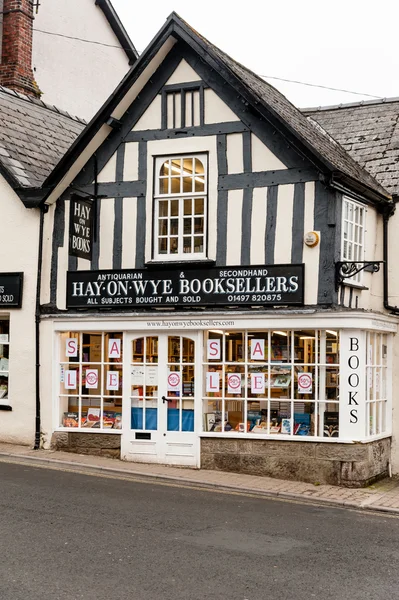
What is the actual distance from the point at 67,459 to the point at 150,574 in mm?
6560

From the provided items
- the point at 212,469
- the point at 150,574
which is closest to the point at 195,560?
the point at 150,574

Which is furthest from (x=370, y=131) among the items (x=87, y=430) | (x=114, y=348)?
(x=87, y=430)

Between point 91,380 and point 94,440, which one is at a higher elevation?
point 91,380

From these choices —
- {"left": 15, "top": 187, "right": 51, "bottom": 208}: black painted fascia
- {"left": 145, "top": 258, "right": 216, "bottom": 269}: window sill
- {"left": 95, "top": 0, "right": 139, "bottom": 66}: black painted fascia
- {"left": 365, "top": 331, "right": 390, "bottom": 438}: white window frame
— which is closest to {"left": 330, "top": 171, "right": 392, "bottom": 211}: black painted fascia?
{"left": 365, "top": 331, "right": 390, "bottom": 438}: white window frame

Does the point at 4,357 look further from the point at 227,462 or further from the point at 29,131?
the point at 29,131

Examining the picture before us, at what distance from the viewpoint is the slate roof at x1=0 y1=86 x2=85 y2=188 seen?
1584 centimetres

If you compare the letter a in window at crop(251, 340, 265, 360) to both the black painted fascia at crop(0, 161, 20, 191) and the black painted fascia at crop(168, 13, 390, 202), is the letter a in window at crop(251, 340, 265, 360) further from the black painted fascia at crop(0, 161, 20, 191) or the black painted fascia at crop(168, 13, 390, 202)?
the black painted fascia at crop(0, 161, 20, 191)

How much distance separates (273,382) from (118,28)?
16815 mm

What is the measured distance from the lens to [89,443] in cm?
1445

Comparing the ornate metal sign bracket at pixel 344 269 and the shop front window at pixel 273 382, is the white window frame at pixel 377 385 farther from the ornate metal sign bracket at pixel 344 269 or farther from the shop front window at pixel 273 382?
the ornate metal sign bracket at pixel 344 269

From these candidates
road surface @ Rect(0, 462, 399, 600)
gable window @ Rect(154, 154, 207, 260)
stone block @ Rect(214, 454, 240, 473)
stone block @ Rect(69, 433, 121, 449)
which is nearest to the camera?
road surface @ Rect(0, 462, 399, 600)

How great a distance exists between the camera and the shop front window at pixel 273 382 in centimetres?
1306

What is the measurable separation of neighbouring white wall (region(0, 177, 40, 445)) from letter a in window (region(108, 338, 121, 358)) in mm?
1576

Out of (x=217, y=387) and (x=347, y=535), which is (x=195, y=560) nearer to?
(x=347, y=535)
